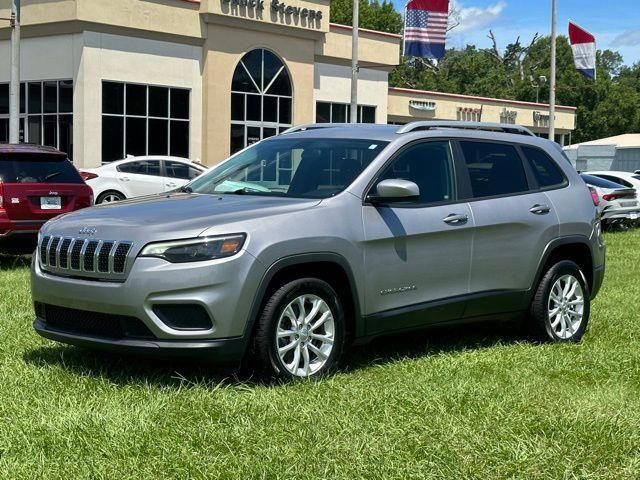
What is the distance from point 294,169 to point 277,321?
1.36m

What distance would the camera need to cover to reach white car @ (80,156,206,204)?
20109 millimetres

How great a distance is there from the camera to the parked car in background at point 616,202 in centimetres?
2172

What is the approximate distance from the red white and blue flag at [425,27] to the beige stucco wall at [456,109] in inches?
472

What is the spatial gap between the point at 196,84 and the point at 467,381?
88.1ft

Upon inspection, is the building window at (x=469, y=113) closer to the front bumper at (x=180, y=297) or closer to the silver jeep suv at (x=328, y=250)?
the silver jeep suv at (x=328, y=250)

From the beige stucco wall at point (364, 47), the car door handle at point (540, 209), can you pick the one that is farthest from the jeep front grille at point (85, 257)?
the beige stucco wall at point (364, 47)

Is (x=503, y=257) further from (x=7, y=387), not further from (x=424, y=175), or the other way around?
(x=7, y=387)

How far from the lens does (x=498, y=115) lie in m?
52.3

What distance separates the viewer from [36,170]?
1234cm

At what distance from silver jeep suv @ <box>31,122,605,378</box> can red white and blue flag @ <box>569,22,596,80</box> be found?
3061 cm

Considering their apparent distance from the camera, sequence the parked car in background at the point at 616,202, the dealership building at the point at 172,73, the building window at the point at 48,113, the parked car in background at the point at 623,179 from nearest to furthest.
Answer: the parked car in background at the point at 616,202 < the parked car in background at the point at 623,179 < the dealership building at the point at 172,73 < the building window at the point at 48,113

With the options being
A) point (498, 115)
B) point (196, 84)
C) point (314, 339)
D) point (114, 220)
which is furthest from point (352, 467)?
point (498, 115)

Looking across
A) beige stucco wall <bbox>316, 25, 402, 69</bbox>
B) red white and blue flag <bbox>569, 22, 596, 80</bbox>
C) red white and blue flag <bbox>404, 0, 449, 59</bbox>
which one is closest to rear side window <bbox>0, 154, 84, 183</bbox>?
red white and blue flag <bbox>404, 0, 449, 59</bbox>

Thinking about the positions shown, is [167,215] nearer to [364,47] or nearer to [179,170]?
[179,170]
